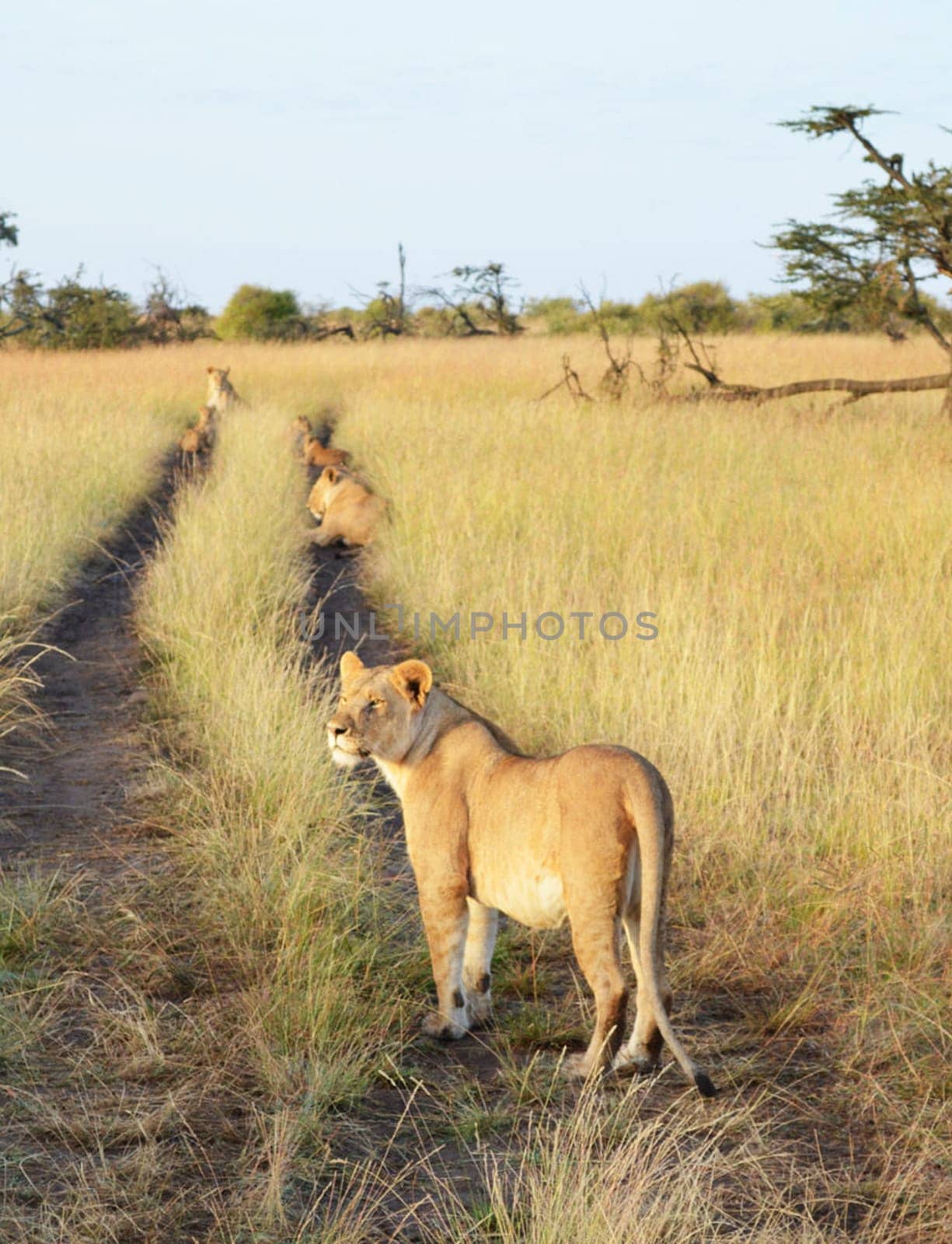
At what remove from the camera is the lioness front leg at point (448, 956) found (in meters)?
3.18

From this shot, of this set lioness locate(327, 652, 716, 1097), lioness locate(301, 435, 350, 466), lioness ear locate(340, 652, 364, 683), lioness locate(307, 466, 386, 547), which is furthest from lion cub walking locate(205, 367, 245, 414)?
lioness locate(327, 652, 716, 1097)

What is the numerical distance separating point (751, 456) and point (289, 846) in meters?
7.07

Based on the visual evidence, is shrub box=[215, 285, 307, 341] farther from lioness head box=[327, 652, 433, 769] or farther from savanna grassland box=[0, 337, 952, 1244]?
lioness head box=[327, 652, 433, 769]

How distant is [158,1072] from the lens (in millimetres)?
2936

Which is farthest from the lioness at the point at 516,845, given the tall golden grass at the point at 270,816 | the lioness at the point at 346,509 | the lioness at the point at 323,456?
the lioness at the point at 323,456

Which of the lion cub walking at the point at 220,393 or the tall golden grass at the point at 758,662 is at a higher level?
the tall golden grass at the point at 758,662

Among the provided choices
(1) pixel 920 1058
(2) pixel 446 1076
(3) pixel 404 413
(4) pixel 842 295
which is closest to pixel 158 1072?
(2) pixel 446 1076

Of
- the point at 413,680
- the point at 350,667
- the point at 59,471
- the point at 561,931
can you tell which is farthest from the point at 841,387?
the point at 413,680

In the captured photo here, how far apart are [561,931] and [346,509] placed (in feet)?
21.0

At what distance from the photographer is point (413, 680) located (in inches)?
131

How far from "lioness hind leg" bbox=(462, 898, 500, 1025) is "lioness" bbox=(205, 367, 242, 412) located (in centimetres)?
1413

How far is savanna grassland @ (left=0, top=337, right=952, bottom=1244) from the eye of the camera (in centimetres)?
252

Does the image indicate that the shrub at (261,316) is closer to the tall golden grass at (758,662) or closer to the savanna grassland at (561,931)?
the tall golden grass at (758,662)

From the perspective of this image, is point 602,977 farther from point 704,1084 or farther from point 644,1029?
point 704,1084
